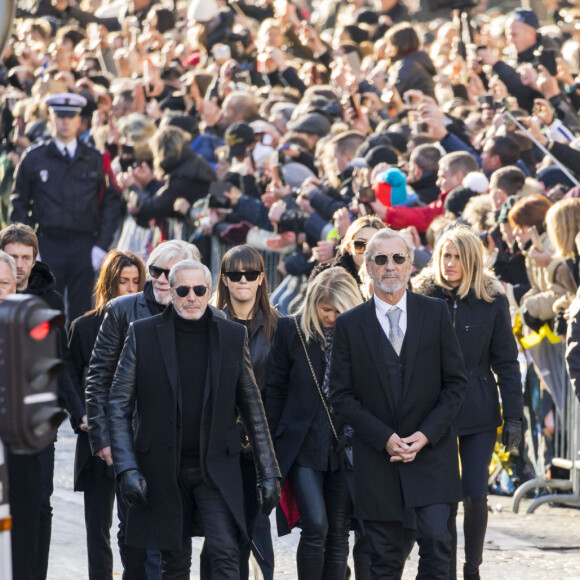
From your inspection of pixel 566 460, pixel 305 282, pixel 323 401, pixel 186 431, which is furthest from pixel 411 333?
pixel 305 282

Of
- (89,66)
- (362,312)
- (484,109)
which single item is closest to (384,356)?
(362,312)

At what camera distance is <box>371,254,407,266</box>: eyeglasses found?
7652 millimetres

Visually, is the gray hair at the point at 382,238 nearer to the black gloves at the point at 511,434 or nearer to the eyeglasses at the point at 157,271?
the eyeglasses at the point at 157,271

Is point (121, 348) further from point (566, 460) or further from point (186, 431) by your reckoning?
point (566, 460)

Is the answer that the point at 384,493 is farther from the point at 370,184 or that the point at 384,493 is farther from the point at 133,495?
the point at 370,184

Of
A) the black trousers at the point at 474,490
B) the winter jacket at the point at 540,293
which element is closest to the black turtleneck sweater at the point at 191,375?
the black trousers at the point at 474,490

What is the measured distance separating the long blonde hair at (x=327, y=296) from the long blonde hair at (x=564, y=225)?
7.45ft

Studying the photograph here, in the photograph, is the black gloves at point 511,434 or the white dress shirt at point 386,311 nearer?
the white dress shirt at point 386,311

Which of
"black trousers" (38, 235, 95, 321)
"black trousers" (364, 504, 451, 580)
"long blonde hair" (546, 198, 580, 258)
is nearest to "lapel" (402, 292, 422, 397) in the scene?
"black trousers" (364, 504, 451, 580)

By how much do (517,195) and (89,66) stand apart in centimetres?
1063

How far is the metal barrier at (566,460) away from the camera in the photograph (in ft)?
35.5

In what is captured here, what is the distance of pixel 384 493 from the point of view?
7398mm

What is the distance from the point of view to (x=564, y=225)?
399 inches

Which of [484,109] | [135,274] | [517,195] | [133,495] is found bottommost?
[133,495]
